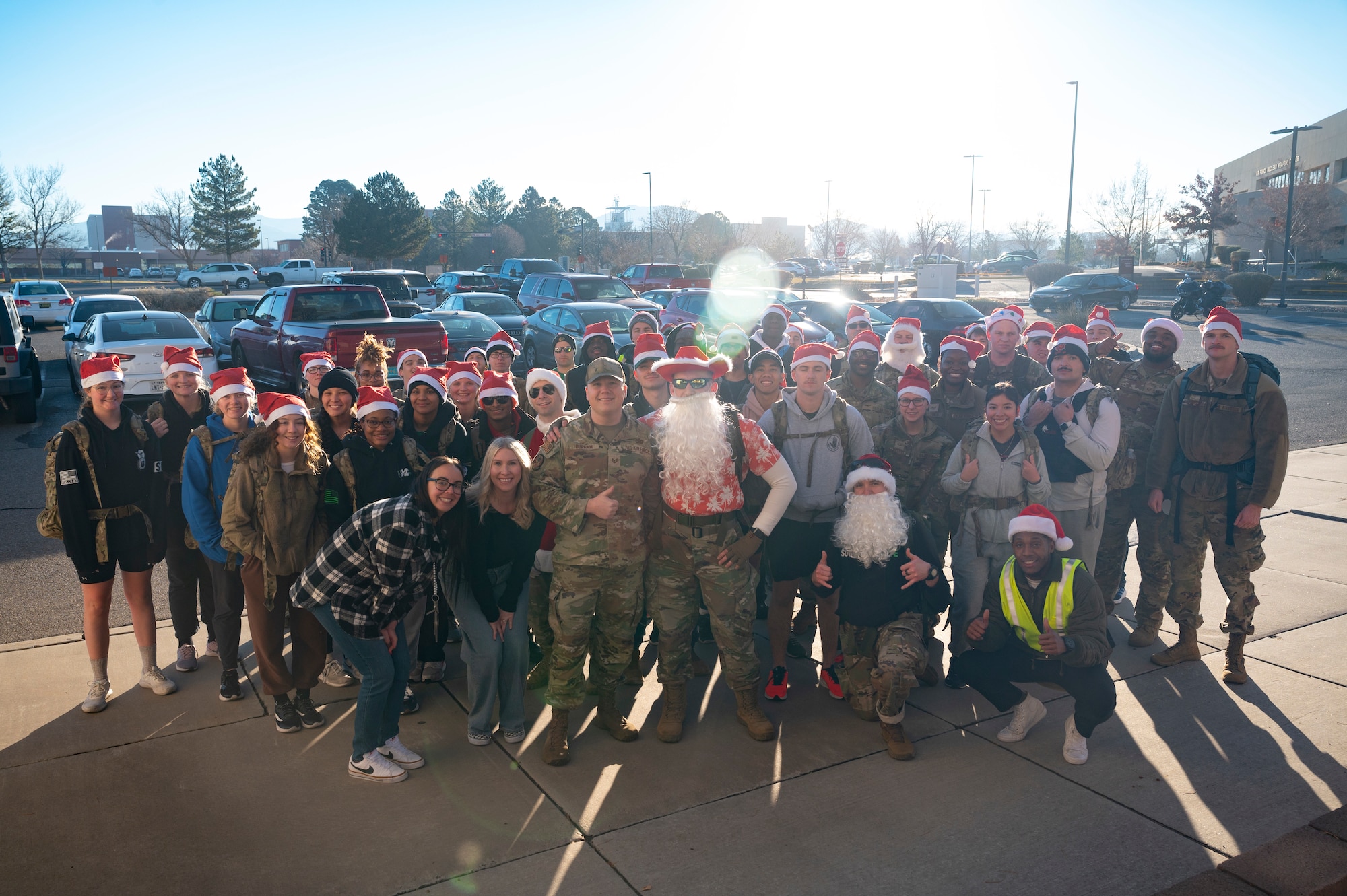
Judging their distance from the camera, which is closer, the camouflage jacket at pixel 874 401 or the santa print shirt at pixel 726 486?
the santa print shirt at pixel 726 486

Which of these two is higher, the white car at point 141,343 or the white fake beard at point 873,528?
the white car at point 141,343

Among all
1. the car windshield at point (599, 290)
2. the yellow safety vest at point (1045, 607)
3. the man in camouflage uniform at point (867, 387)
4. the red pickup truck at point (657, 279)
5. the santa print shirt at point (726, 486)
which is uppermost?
the red pickup truck at point (657, 279)

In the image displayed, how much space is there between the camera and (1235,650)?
529cm

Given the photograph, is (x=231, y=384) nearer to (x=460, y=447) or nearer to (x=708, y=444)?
(x=460, y=447)

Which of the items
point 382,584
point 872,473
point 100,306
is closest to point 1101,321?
point 872,473

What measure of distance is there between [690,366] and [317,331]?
36.8 ft

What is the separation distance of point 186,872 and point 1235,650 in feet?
18.3

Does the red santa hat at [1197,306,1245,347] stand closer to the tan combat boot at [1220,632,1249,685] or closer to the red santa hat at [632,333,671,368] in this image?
the tan combat boot at [1220,632,1249,685]

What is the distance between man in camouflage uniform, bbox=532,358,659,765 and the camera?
14.4 feet

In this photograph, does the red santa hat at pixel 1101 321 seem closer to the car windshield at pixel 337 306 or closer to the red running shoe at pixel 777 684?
the red running shoe at pixel 777 684

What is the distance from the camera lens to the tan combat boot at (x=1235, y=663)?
5.26m

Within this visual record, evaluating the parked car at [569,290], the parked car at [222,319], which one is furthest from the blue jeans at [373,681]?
the parked car at [222,319]

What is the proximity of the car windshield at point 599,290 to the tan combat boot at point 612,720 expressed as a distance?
16531 mm

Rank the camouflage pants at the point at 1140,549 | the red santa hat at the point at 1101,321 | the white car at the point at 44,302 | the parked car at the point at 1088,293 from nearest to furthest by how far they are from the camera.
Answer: the camouflage pants at the point at 1140,549
the red santa hat at the point at 1101,321
the white car at the point at 44,302
the parked car at the point at 1088,293
